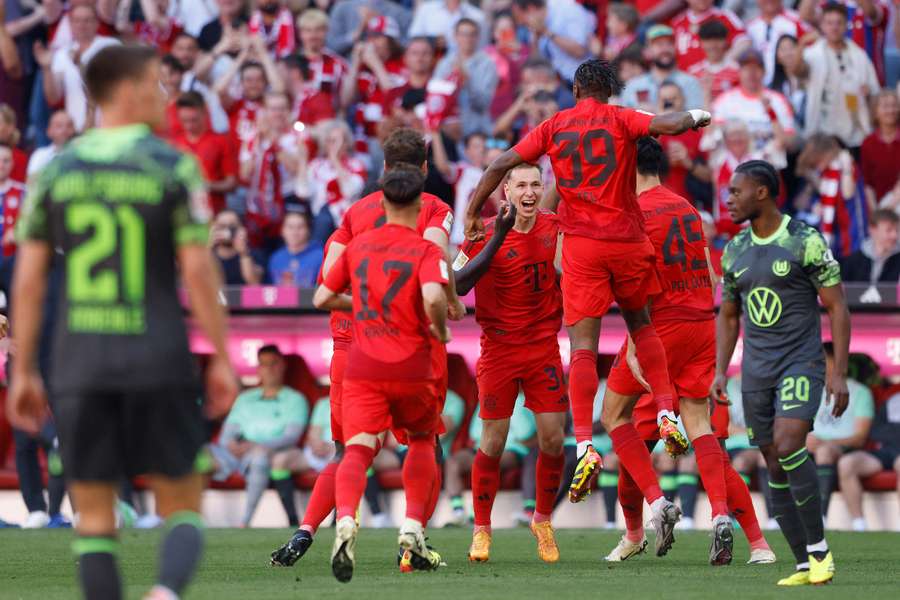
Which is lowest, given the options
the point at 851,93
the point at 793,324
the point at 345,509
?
the point at 345,509

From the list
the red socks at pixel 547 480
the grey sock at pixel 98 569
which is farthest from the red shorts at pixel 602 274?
the grey sock at pixel 98 569

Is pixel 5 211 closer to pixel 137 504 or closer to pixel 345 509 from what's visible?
pixel 137 504

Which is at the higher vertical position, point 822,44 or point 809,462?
point 822,44

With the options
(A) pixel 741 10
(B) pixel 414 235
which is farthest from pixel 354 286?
(A) pixel 741 10

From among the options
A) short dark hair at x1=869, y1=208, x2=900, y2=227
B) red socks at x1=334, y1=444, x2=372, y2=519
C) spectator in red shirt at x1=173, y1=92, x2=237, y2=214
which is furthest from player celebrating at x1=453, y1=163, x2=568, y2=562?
spectator in red shirt at x1=173, y1=92, x2=237, y2=214

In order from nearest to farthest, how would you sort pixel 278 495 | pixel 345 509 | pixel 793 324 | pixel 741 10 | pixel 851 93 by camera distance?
pixel 345 509, pixel 793 324, pixel 278 495, pixel 851 93, pixel 741 10

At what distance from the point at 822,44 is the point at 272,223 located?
5738mm

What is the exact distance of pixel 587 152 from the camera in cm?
959

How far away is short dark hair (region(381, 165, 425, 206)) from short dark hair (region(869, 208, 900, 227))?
6.95 meters

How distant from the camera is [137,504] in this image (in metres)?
15.8

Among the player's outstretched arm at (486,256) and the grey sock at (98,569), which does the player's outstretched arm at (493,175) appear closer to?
the player's outstretched arm at (486,256)

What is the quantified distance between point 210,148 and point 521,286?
6.84 m

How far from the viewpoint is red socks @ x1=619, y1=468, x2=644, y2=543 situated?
10.7m

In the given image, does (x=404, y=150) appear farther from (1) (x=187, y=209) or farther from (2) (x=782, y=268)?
(1) (x=187, y=209)
